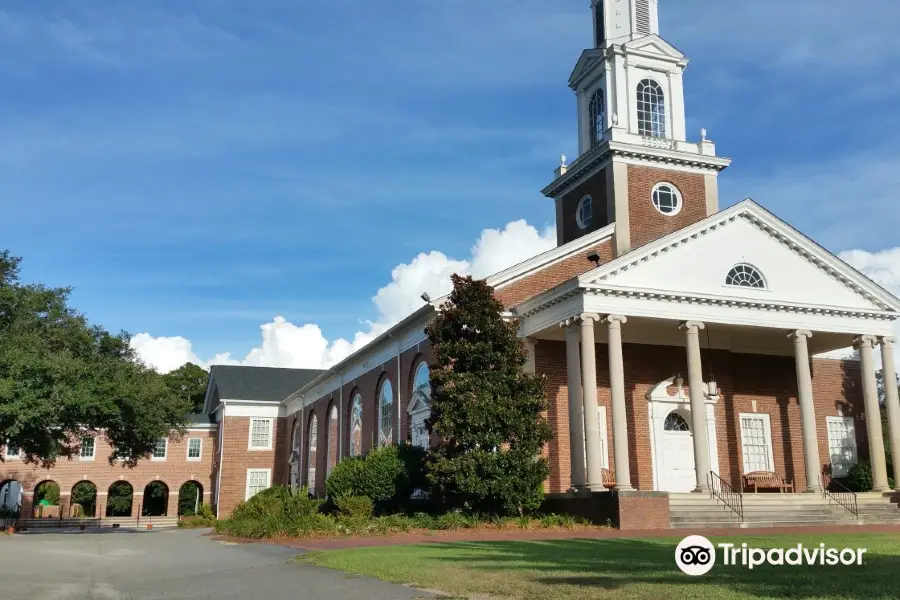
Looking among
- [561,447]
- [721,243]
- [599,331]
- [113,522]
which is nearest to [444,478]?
[561,447]

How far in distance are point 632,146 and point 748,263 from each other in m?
6.80

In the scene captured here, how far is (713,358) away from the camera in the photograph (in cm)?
3080

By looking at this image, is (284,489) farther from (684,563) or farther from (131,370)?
(684,563)

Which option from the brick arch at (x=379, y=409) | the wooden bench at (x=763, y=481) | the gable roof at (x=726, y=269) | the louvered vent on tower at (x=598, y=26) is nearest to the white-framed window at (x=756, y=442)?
the wooden bench at (x=763, y=481)

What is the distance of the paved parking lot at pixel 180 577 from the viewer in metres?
9.59

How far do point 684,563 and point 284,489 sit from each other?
1837 cm

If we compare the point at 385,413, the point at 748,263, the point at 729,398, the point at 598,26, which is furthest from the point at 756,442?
the point at 598,26

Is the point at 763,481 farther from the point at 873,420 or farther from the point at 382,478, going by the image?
the point at 382,478

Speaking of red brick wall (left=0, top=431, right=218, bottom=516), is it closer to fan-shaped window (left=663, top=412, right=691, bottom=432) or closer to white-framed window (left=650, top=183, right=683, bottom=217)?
fan-shaped window (left=663, top=412, right=691, bottom=432)

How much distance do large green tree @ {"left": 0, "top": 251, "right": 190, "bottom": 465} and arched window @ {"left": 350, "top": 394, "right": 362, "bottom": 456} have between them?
27.1 feet

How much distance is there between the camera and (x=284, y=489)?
27188 millimetres

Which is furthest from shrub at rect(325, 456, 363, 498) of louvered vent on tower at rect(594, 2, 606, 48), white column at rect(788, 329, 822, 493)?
louvered vent on tower at rect(594, 2, 606, 48)

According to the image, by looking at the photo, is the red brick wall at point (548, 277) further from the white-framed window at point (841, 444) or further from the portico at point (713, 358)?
the white-framed window at point (841, 444)

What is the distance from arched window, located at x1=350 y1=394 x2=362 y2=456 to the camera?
127ft
